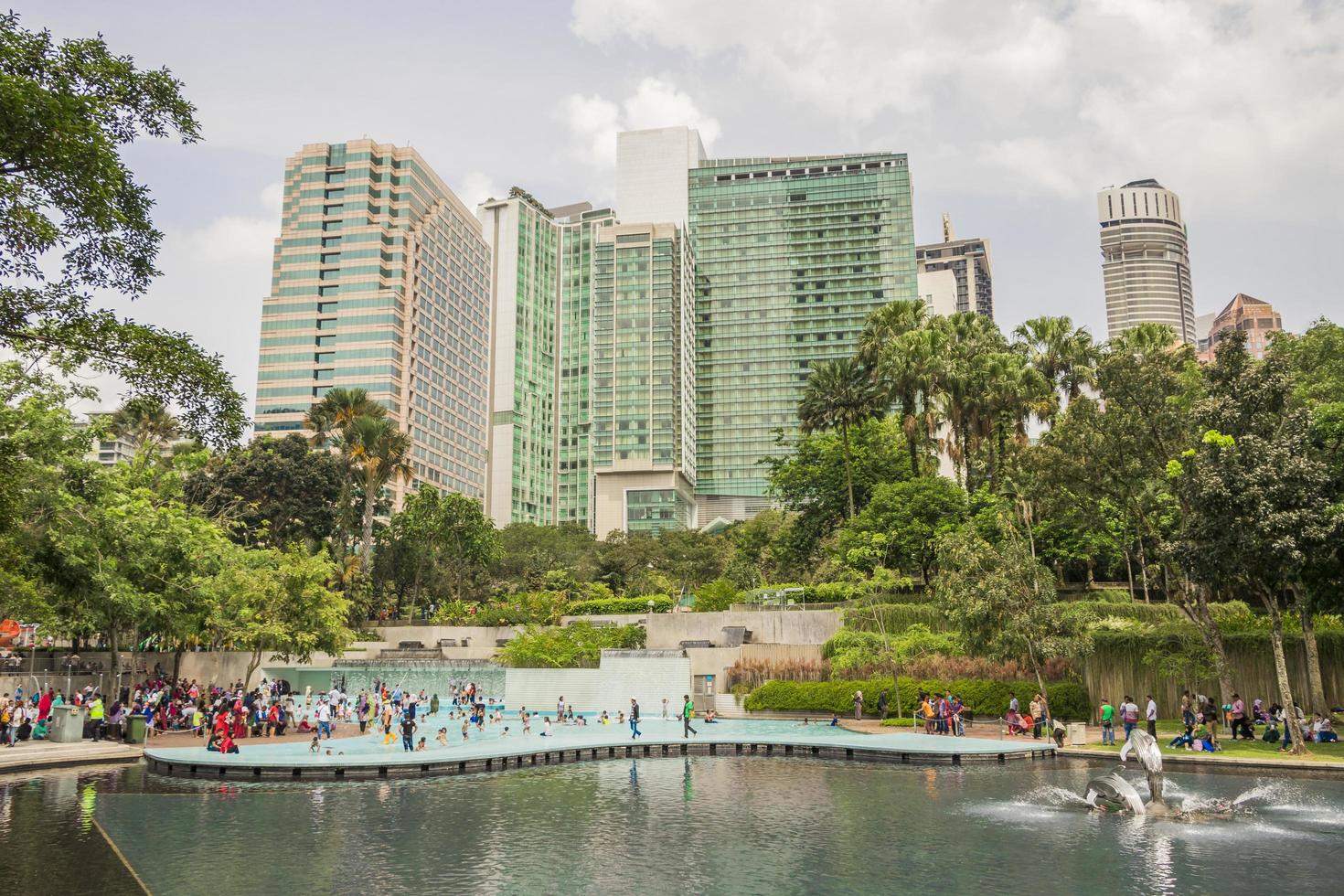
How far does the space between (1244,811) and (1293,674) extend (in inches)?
636

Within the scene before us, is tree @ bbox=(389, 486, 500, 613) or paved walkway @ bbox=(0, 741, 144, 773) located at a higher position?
tree @ bbox=(389, 486, 500, 613)

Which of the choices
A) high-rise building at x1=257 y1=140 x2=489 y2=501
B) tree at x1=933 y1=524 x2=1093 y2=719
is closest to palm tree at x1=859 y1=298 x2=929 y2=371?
tree at x1=933 y1=524 x2=1093 y2=719

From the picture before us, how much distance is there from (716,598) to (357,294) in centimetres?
8512

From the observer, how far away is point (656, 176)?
16625 cm

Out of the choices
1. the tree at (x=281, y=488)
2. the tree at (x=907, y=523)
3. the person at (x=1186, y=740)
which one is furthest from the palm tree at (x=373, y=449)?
the person at (x=1186, y=740)

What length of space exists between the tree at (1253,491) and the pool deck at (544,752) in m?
7.71

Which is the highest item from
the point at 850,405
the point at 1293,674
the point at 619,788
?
the point at 850,405

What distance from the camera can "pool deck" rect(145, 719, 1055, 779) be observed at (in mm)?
25406

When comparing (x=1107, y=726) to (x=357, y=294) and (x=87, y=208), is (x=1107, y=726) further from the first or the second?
(x=357, y=294)

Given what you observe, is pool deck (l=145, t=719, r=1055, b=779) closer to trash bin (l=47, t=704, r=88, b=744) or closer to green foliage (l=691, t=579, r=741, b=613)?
trash bin (l=47, t=704, r=88, b=744)

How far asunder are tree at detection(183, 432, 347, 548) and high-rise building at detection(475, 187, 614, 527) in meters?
80.4

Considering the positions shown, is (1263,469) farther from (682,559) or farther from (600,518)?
(600,518)

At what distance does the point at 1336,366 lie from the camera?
3919 centimetres

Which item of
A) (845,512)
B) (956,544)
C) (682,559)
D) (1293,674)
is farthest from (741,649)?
(682,559)
